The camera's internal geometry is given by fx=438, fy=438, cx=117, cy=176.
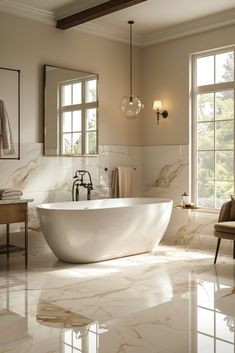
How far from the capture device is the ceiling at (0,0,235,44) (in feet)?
16.5

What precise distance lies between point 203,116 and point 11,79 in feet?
8.32

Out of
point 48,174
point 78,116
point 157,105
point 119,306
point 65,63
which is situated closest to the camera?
point 119,306

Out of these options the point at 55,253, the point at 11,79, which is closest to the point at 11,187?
the point at 55,253

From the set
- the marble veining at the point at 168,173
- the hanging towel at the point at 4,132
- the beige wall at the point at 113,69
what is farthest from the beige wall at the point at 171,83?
the hanging towel at the point at 4,132

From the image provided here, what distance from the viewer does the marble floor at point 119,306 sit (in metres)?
2.65

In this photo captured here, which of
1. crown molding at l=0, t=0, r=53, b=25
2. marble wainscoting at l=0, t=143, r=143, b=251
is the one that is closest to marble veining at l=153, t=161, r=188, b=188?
marble wainscoting at l=0, t=143, r=143, b=251

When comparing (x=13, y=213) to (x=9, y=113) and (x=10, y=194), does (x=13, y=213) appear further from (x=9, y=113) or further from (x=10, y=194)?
(x=9, y=113)

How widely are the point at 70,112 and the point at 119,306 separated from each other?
296 cm

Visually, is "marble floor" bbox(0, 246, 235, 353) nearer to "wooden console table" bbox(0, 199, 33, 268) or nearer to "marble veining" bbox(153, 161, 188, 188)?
"wooden console table" bbox(0, 199, 33, 268)

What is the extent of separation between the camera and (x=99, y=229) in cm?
461

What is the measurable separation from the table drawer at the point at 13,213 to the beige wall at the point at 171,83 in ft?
8.06

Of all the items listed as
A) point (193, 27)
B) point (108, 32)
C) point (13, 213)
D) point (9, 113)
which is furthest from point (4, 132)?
point (193, 27)

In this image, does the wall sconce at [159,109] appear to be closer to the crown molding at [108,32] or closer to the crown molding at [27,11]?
the crown molding at [108,32]

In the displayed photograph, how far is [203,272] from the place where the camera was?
174 inches
